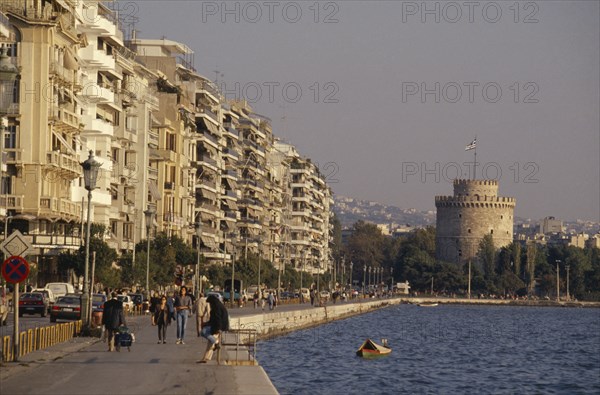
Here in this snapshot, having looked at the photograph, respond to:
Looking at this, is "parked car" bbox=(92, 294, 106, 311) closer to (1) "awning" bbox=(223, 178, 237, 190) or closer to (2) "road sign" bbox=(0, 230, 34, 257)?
(2) "road sign" bbox=(0, 230, 34, 257)

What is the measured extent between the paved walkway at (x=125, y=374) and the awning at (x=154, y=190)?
60.7 meters

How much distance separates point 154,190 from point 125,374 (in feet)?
230

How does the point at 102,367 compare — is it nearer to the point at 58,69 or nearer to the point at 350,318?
the point at 58,69

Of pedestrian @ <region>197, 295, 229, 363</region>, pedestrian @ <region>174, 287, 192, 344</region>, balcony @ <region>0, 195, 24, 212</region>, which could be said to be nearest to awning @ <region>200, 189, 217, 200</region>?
balcony @ <region>0, 195, 24, 212</region>

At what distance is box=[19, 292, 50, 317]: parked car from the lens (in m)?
54.3

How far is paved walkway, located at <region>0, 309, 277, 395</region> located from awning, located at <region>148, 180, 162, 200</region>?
199 feet

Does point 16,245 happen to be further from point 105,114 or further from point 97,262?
point 105,114

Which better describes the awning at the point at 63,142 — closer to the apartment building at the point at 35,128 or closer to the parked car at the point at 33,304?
the apartment building at the point at 35,128

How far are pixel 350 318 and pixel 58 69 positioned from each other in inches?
2187

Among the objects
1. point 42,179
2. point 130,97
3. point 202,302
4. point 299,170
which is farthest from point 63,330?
point 299,170

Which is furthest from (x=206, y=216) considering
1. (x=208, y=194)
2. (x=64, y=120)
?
(x=64, y=120)

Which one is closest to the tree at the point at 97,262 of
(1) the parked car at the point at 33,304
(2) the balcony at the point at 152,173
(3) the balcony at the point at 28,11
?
(3) the balcony at the point at 28,11

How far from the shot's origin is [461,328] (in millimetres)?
106625

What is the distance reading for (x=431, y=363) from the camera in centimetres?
5856
